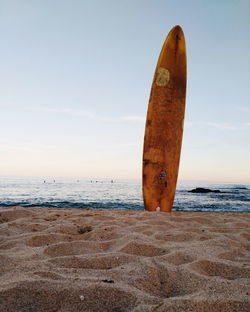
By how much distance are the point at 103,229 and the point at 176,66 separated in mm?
3338

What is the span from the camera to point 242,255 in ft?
5.73

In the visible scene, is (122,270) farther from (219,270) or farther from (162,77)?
(162,77)

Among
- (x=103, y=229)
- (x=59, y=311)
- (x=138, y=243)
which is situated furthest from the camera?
(x=103, y=229)

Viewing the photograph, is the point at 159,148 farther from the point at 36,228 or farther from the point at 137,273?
the point at 137,273

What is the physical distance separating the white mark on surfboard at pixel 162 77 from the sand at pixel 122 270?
2.80 m

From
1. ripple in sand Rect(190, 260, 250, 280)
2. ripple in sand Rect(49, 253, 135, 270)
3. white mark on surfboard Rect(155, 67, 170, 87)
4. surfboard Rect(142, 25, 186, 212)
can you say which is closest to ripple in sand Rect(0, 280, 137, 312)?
ripple in sand Rect(49, 253, 135, 270)

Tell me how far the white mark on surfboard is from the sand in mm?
2803

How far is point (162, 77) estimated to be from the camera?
4.44 meters

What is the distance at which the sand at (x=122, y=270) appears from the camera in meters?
1.03

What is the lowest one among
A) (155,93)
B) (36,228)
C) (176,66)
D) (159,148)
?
(36,228)

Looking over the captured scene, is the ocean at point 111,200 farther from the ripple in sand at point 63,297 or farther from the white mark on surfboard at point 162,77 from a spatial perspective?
the ripple in sand at point 63,297

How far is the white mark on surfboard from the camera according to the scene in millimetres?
4410

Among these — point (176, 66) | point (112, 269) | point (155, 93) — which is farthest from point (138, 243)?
point (176, 66)

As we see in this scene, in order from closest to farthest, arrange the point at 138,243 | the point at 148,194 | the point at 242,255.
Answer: the point at 242,255
the point at 138,243
the point at 148,194
